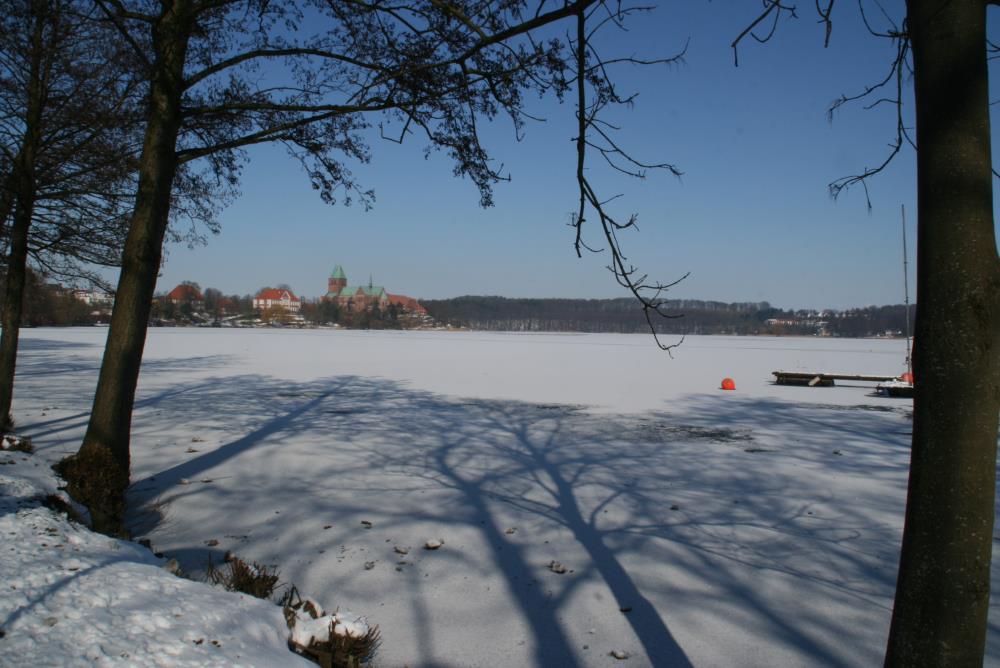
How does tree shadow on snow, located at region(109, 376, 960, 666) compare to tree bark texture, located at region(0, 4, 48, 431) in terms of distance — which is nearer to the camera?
tree shadow on snow, located at region(109, 376, 960, 666)

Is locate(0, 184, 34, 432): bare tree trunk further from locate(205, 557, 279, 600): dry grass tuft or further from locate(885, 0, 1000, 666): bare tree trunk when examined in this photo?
locate(885, 0, 1000, 666): bare tree trunk

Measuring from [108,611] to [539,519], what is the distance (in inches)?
169

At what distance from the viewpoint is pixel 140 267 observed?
22.2ft

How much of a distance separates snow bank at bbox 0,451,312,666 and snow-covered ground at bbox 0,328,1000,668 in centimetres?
4

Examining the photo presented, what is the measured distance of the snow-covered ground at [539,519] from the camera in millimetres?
4133

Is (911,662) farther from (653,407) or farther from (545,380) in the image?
(545,380)

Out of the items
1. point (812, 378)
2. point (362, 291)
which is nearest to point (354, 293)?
point (362, 291)

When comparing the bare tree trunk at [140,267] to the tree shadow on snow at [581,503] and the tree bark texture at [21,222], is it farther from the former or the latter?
the tree bark texture at [21,222]

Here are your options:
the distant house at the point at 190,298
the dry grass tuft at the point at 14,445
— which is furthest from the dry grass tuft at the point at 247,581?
the distant house at the point at 190,298

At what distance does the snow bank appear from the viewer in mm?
2604

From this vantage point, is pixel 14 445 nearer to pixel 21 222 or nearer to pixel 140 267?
pixel 140 267

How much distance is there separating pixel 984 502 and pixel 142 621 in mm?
3329

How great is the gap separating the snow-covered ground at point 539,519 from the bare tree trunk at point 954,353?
7.03ft

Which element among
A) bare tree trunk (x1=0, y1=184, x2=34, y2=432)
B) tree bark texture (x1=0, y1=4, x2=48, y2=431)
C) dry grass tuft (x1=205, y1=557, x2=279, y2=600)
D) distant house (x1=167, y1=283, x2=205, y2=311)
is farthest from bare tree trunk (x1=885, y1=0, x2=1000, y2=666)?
distant house (x1=167, y1=283, x2=205, y2=311)
